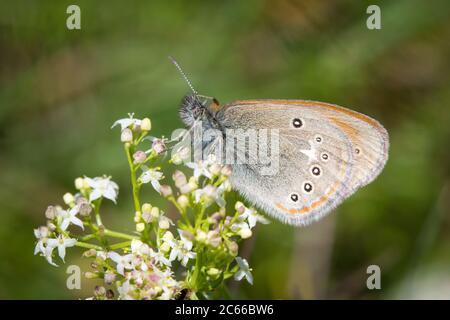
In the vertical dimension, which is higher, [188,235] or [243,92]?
[243,92]

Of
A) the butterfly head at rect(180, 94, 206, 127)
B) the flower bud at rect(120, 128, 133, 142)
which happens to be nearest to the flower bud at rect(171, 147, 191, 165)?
the flower bud at rect(120, 128, 133, 142)

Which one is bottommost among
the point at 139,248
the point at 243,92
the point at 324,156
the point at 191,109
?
the point at 139,248

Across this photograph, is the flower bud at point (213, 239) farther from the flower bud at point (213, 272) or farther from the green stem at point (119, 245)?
the green stem at point (119, 245)

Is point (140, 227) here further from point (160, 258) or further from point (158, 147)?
point (158, 147)

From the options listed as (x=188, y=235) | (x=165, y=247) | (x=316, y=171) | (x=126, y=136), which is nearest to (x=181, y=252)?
(x=165, y=247)

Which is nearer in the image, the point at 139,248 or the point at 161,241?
the point at 139,248

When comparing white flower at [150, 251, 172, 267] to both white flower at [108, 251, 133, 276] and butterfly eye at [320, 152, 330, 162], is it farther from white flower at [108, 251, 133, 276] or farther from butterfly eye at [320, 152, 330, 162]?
butterfly eye at [320, 152, 330, 162]
